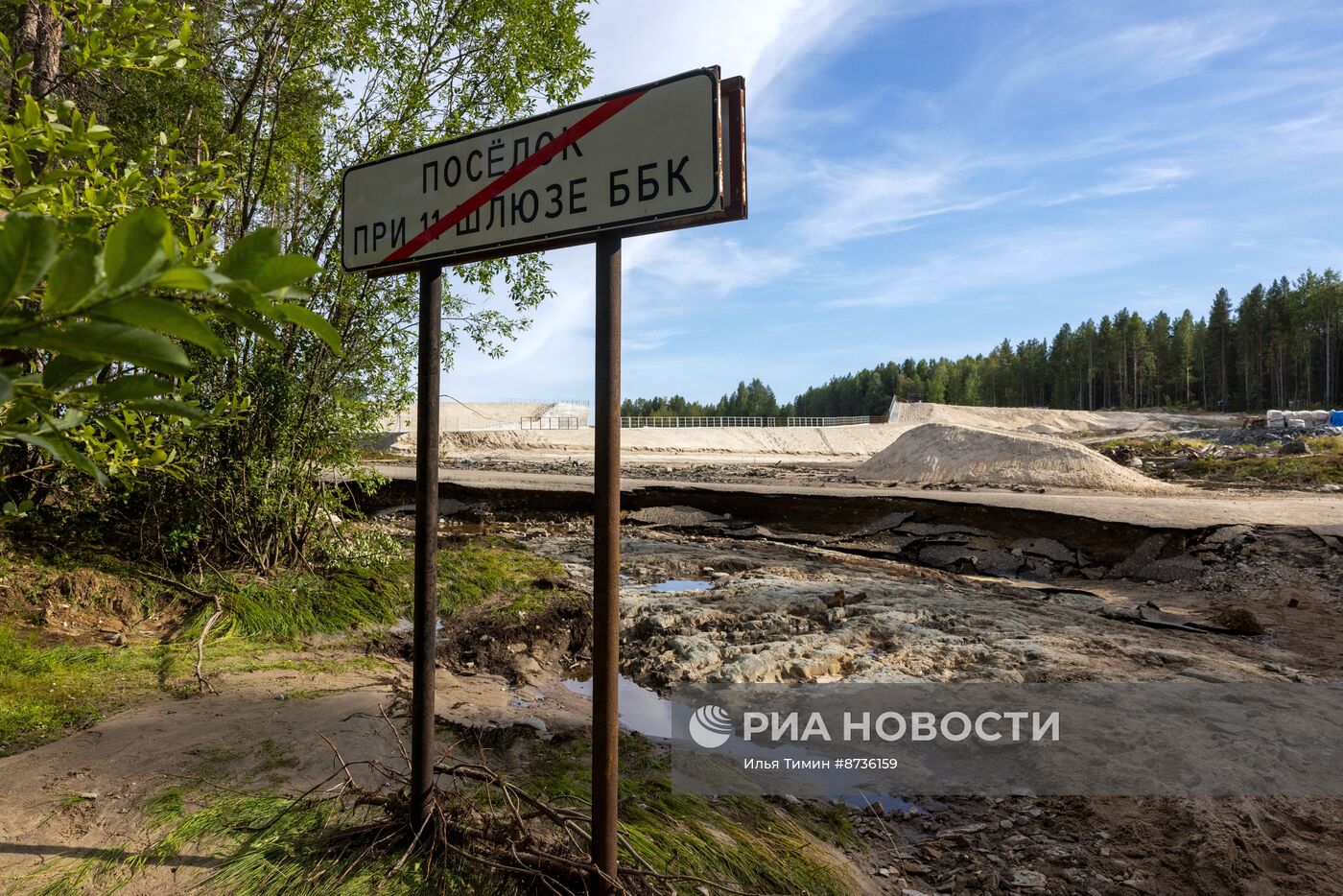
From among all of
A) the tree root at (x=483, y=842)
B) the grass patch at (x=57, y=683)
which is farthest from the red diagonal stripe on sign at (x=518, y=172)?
the grass patch at (x=57, y=683)

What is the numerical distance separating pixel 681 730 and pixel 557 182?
3424 millimetres

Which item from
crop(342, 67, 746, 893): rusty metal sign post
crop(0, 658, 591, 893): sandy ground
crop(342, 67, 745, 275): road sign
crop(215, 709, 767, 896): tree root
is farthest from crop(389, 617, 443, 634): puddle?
crop(342, 67, 745, 275): road sign

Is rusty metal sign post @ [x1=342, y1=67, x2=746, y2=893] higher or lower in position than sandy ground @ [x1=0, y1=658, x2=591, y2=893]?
higher

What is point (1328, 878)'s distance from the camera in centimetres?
285

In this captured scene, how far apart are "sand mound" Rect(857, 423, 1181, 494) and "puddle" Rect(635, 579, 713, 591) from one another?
12.5 meters

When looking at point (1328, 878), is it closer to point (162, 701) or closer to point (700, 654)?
point (700, 654)

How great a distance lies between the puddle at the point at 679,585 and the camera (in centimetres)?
802

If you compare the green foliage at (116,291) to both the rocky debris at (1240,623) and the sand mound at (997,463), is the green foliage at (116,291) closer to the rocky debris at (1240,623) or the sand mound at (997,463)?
the rocky debris at (1240,623)

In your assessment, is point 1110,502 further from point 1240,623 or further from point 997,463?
point 997,463

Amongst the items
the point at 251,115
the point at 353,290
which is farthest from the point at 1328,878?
the point at 251,115

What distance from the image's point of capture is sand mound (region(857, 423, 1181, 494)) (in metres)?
17.4

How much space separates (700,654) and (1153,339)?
92.3m

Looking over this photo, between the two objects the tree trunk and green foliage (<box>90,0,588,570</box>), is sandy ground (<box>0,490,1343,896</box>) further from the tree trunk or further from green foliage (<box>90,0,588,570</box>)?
the tree trunk

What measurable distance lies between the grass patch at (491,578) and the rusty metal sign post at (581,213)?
428 centimetres
